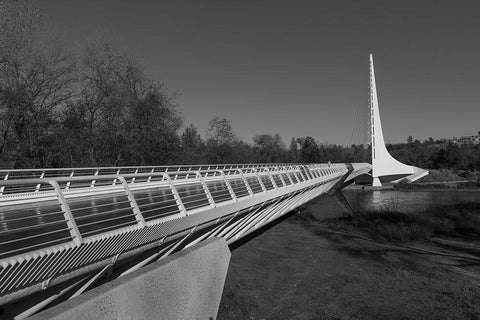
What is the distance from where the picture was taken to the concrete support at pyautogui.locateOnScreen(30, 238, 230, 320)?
3.31 m

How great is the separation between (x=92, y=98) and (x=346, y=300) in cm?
2195

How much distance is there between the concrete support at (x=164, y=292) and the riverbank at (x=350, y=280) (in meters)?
2.06

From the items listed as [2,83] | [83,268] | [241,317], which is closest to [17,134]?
[2,83]

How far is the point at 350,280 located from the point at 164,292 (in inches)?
260

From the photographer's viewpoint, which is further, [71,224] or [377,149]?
[377,149]

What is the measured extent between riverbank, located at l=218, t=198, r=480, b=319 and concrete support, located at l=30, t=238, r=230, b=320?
6.75 ft

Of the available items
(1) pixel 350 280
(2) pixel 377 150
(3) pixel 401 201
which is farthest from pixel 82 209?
(2) pixel 377 150

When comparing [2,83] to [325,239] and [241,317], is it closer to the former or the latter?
[325,239]

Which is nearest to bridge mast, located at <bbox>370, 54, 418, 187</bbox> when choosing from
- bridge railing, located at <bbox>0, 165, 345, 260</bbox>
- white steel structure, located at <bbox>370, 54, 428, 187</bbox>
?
white steel structure, located at <bbox>370, 54, 428, 187</bbox>

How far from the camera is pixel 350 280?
9.75 meters

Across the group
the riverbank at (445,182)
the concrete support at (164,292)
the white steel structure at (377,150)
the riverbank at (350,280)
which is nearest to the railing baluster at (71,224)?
the concrete support at (164,292)

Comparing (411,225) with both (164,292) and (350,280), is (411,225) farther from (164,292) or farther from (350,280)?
(164,292)

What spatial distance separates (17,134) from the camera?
800 inches

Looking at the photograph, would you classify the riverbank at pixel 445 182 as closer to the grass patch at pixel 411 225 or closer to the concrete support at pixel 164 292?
the grass patch at pixel 411 225
